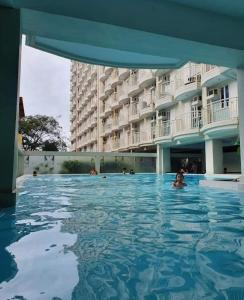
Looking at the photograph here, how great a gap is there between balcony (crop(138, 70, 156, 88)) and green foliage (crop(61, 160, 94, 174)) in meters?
9.78

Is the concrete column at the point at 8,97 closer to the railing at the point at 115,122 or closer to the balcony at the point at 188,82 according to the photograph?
the balcony at the point at 188,82

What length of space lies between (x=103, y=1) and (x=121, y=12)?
405 millimetres

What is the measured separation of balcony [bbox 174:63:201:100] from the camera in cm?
2181

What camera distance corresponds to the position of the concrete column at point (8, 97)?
558 cm

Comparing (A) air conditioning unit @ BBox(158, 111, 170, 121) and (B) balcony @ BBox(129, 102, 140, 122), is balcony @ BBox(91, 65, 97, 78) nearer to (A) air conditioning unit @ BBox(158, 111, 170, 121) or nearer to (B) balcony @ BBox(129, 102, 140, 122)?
(B) balcony @ BBox(129, 102, 140, 122)

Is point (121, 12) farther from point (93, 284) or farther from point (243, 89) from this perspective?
point (93, 284)

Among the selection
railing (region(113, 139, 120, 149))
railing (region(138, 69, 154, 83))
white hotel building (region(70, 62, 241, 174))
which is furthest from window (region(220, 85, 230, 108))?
railing (region(113, 139, 120, 149))

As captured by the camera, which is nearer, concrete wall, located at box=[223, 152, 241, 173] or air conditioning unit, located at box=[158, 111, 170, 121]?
concrete wall, located at box=[223, 152, 241, 173]

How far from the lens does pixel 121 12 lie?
5996 mm

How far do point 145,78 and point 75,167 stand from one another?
11167 millimetres

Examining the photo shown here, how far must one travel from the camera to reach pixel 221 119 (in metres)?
17.7

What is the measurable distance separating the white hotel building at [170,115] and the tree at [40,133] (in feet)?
19.8

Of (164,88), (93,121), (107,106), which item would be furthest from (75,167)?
(93,121)

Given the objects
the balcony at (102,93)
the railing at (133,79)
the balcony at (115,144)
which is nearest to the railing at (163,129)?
the railing at (133,79)
